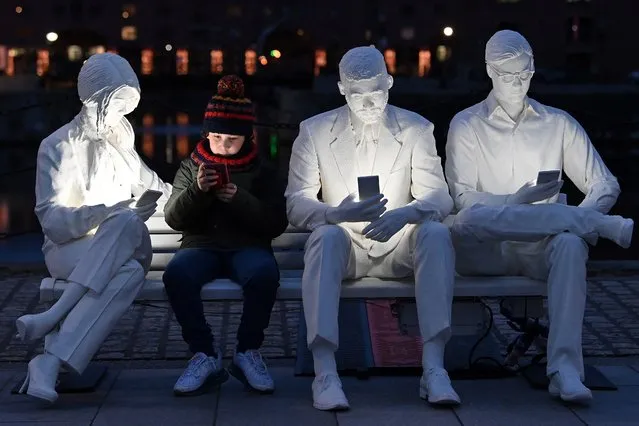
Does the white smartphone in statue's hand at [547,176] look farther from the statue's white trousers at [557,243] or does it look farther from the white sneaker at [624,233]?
the white sneaker at [624,233]

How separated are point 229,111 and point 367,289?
104 centimetres

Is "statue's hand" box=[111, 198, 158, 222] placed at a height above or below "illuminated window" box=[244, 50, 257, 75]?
above

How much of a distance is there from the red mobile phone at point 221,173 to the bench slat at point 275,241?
0.78 meters

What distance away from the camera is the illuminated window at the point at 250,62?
65438 mm

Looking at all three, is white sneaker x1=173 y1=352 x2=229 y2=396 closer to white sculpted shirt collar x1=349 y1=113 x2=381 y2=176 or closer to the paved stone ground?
the paved stone ground

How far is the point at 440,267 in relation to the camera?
21.5 feet

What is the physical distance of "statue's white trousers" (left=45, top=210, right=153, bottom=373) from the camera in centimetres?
651

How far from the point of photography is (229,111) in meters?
6.82

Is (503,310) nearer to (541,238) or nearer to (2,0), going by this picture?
(541,238)

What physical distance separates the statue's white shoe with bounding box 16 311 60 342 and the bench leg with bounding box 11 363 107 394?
0.41 metres

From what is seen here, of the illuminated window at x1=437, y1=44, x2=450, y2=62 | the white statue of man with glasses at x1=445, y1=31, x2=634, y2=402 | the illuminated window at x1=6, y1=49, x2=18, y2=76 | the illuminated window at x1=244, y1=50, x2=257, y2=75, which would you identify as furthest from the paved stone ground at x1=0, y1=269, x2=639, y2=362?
the illuminated window at x1=244, y1=50, x2=257, y2=75

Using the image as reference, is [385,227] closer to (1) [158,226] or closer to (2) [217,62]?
(1) [158,226]

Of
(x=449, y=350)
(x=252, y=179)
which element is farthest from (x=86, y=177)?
(x=449, y=350)

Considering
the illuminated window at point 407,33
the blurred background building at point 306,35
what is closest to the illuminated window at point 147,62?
the blurred background building at point 306,35
